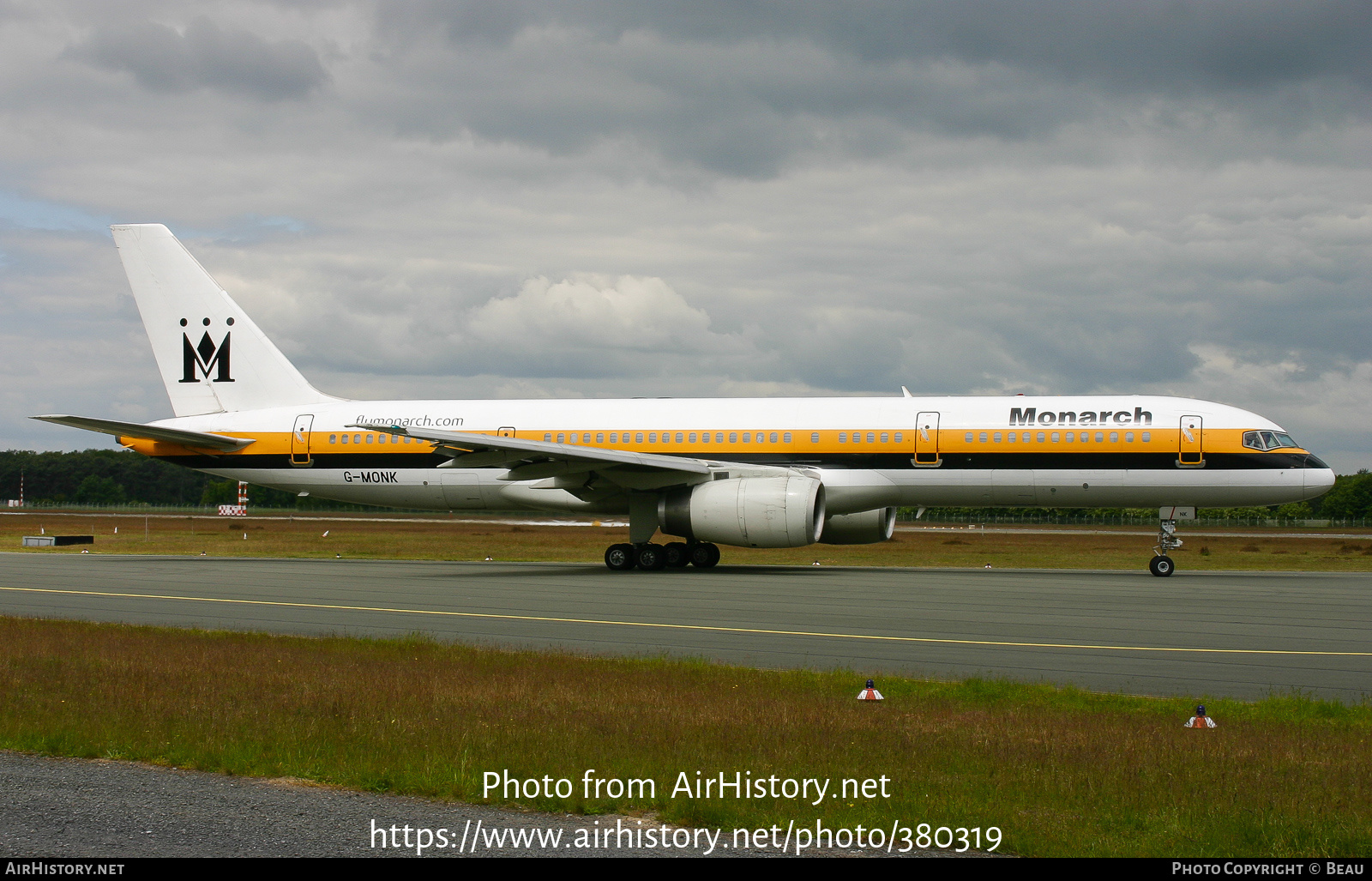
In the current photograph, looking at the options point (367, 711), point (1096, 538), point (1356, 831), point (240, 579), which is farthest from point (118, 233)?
point (1096, 538)

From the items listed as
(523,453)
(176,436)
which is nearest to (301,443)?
(176,436)

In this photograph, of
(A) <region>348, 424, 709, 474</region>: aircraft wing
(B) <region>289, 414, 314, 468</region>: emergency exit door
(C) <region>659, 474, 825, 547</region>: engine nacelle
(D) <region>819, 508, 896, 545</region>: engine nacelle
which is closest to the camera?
(A) <region>348, 424, 709, 474</region>: aircraft wing

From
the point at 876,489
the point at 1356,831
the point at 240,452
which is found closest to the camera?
the point at 1356,831

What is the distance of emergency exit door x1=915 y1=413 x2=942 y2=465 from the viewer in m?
26.1

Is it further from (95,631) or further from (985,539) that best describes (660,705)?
(985,539)

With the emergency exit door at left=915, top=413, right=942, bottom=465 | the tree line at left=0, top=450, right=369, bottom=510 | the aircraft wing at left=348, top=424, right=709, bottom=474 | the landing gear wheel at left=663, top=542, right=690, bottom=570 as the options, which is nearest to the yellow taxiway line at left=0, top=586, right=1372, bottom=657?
the aircraft wing at left=348, top=424, right=709, bottom=474

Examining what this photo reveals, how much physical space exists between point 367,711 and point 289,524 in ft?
196

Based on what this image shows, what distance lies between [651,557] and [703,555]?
5.24 feet

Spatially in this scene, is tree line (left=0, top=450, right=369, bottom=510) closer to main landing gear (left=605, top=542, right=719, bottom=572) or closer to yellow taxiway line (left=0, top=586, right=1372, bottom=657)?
main landing gear (left=605, top=542, right=719, bottom=572)

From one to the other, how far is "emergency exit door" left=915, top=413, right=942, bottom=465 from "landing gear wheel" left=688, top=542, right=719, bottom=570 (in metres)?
5.23

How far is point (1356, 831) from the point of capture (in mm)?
5469

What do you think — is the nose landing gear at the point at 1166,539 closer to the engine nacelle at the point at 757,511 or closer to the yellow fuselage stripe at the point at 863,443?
the yellow fuselage stripe at the point at 863,443

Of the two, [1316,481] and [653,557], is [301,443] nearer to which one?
[653,557]

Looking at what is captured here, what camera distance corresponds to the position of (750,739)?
7531 millimetres
